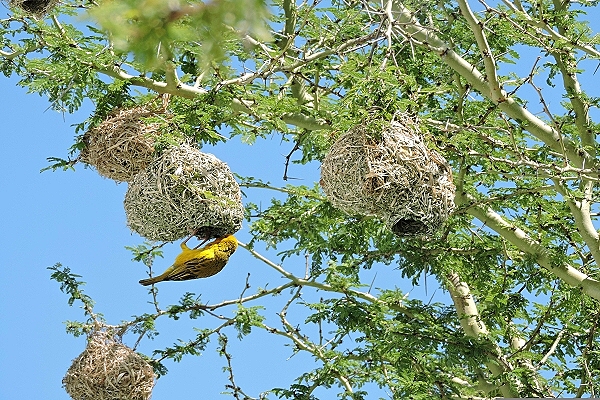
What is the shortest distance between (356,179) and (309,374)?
2575 millimetres

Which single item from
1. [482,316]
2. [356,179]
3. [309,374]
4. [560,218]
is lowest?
[356,179]

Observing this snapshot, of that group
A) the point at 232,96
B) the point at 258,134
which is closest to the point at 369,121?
the point at 232,96

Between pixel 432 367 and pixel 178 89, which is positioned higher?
pixel 178 89

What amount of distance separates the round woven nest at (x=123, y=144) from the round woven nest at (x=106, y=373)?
4.07 ft

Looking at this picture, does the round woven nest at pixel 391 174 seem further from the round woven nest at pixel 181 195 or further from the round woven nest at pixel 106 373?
the round woven nest at pixel 106 373

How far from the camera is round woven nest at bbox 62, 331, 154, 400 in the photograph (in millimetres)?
5387

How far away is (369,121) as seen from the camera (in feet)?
12.9

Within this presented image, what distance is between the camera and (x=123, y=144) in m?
4.54

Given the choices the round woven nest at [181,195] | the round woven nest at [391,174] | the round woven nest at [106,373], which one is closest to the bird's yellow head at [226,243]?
the round woven nest at [181,195]

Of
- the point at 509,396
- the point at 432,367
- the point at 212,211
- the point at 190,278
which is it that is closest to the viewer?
the point at 212,211

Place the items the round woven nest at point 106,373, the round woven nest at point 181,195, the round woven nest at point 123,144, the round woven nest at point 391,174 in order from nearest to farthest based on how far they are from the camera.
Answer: the round woven nest at point 391,174 → the round woven nest at point 181,195 → the round woven nest at point 123,144 → the round woven nest at point 106,373

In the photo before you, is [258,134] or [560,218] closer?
[258,134]

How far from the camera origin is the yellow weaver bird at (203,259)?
181 inches

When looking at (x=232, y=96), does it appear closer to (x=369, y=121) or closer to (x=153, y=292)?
(x=369, y=121)
